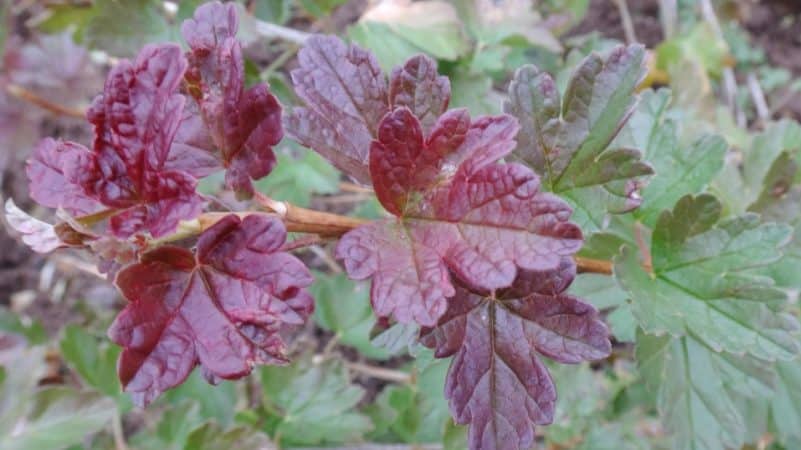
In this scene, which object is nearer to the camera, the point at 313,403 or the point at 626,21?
the point at 313,403

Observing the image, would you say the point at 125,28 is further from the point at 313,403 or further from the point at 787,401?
the point at 787,401

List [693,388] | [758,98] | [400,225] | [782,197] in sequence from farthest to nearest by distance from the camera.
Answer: [758,98], [782,197], [693,388], [400,225]

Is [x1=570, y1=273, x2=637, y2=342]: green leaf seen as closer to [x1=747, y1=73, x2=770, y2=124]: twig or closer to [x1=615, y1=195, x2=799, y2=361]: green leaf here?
[x1=615, y1=195, x2=799, y2=361]: green leaf

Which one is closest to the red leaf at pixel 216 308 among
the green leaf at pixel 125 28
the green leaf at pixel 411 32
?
the green leaf at pixel 411 32

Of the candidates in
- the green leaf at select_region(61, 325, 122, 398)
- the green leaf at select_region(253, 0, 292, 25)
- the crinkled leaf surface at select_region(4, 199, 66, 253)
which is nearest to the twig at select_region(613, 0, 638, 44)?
the green leaf at select_region(253, 0, 292, 25)

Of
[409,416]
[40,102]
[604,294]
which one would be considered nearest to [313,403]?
[409,416]

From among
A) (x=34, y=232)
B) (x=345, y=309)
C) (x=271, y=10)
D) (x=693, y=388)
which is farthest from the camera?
(x=271, y=10)
